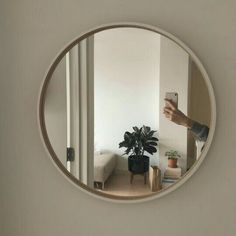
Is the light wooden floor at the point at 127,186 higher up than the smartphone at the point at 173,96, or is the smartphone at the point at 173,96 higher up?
the smartphone at the point at 173,96

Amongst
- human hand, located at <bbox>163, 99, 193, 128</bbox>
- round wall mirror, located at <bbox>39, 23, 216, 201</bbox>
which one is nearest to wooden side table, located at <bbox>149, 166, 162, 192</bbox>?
round wall mirror, located at <bbox>39, 23, 216, 201</bbox>

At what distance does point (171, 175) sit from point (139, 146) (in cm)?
12

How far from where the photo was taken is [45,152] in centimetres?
102

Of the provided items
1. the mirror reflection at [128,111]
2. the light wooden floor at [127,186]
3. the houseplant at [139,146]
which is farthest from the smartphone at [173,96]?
the light wooden floor at [127,186]

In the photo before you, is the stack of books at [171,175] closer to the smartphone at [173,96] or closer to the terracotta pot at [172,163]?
the terracotta pot at [172,163]

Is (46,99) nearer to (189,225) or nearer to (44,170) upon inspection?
(44,170)

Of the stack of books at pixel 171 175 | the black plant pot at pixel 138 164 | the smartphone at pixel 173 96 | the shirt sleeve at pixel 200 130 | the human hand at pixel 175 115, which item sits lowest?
the stack of books at pixel 171 175

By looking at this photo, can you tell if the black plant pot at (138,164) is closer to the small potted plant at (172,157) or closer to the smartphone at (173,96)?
the small potted plant at (172,157)

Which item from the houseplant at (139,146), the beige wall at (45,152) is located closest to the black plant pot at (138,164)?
the houseplant at (139,146)

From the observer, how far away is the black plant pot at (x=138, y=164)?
0.94 m

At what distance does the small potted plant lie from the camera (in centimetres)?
92

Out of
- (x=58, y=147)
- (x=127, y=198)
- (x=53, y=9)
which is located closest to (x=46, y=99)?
(x=58, y=147)

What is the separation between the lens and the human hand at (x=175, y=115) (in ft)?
2.98

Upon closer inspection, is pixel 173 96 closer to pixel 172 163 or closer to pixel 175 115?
pixel 175 115
